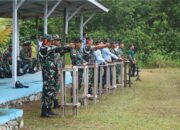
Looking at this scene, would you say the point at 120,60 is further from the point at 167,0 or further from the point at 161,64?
the point at 167,0

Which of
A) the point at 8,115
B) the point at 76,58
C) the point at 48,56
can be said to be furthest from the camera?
the point at 76,58

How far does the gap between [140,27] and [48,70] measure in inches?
901

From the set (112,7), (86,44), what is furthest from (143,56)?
(86,44)

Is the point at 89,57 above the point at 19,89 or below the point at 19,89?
above

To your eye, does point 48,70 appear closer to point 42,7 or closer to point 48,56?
point 48,56

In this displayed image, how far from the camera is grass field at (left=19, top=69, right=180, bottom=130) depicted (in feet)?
29.4

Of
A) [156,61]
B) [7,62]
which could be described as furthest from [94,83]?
[156,61]

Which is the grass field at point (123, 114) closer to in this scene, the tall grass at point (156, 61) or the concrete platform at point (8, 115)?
the concrete platform at point (8, 115)

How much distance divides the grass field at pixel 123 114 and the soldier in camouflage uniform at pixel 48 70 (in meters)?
0.30

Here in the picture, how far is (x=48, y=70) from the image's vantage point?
9.74 meters

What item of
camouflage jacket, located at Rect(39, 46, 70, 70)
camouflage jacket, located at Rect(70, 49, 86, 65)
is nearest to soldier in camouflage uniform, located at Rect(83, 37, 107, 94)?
camouflage jacket, located at Rect(70, 49, 86, 65)

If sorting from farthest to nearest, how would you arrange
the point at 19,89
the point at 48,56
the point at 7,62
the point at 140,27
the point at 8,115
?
the point at 140,27 → the point at 7,62 → the point at 19,89 → the point at 48,56 → the point at 8,115

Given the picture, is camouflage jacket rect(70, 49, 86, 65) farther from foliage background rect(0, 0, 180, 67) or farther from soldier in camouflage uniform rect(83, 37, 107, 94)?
foliage background rect(0, 0, 180, 67)

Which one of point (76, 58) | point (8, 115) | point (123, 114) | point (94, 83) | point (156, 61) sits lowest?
point (123, 114)
